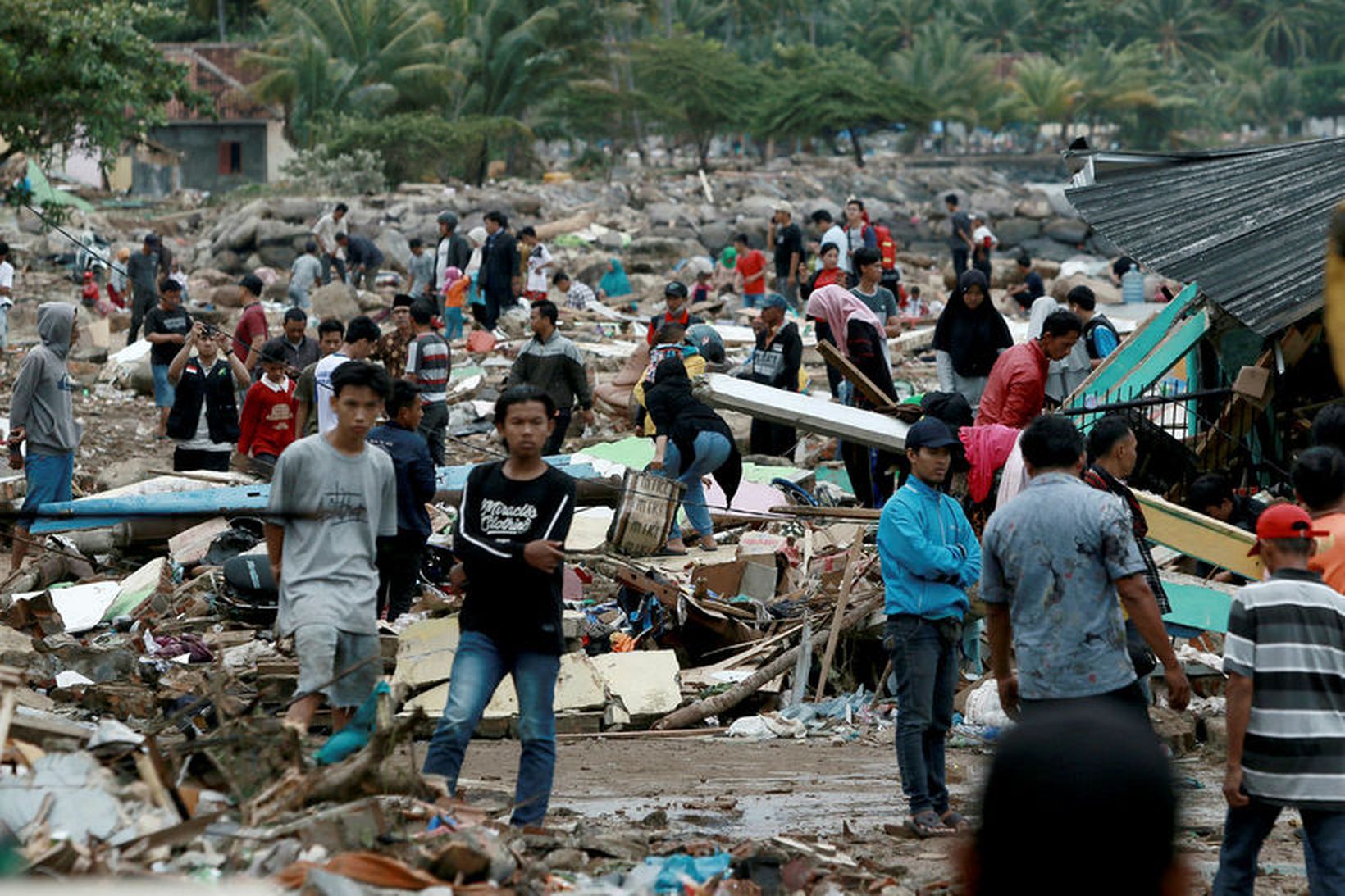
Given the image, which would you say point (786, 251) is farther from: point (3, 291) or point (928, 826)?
point (928, 826)

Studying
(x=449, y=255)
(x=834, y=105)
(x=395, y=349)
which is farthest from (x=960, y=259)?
(x=834, y=105)

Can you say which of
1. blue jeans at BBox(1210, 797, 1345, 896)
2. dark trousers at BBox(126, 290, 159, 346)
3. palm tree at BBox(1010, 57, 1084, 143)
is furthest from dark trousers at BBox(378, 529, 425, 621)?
palm tree at BBox(1010, 57, 1084, 143)

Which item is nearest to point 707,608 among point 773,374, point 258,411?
point 258,411

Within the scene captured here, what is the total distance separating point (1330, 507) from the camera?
18.4ft

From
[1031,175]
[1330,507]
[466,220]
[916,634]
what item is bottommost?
[916,634]

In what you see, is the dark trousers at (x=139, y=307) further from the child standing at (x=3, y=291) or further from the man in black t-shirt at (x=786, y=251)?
the man in black t-shirt at (x=786, y=251)

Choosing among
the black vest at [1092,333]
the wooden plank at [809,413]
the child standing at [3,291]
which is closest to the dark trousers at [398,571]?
the wooden plank at [809,413]

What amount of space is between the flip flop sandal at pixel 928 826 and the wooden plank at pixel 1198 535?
298 cm

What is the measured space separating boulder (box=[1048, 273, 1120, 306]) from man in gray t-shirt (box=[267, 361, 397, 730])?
20982 millimetres

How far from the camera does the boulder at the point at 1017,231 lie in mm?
47625

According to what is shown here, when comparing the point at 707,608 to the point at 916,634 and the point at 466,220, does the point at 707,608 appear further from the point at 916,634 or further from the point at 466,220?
the point at 466,220

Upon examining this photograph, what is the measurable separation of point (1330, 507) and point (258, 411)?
730 cm

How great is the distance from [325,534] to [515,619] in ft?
2.64

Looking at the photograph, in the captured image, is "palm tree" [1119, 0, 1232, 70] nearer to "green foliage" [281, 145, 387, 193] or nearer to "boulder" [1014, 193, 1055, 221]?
"boulder" [1014, 193, 1055, 221]
